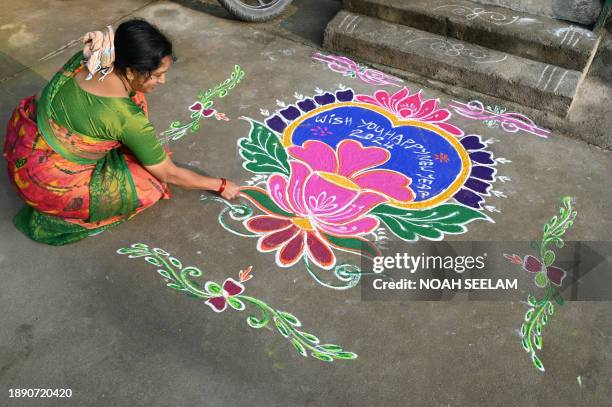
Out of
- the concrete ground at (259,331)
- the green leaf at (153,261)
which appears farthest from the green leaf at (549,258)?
the green leaf at (153,261)

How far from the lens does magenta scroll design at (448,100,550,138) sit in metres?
3.15

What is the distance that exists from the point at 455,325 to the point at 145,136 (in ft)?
4.81

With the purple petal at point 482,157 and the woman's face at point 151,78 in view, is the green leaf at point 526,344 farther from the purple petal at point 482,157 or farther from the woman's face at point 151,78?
the woman's face at point 151,78

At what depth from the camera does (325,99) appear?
3365 millimetres

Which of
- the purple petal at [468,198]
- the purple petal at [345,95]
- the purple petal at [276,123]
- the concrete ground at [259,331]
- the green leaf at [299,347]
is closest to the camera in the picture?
the concrete ground at [259,331]

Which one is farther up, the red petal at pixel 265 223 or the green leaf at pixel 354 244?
the green leaf at pixel 354 244

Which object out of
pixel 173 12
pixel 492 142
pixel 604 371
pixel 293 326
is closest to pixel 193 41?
pixel 173 12

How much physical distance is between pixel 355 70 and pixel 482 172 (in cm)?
117

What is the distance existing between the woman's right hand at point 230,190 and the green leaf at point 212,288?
1.45 feet

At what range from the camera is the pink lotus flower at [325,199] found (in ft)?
8.32

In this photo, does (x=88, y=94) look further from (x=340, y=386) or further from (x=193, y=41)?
(x=193, y=41)

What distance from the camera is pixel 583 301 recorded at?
231 cm

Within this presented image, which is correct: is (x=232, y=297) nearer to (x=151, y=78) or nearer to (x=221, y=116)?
(x=151, y=78)

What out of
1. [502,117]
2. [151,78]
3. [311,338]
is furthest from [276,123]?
[311,338]
